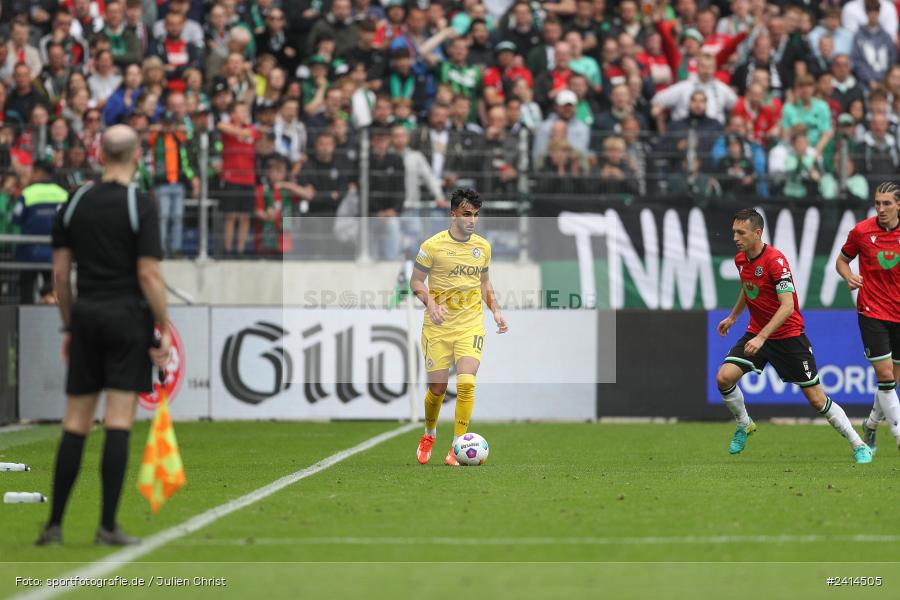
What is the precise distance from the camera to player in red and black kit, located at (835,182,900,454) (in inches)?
549

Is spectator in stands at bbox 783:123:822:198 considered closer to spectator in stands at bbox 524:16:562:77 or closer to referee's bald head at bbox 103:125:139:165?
spectator in stands at bbox 524:16:562:77

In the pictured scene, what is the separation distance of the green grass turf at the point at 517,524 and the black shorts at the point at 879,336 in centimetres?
100

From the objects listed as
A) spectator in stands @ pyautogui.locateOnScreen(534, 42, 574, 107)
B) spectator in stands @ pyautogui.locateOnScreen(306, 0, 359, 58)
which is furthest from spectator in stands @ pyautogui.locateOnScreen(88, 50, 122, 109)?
spectator in stands @ pyautogui.locateOnScreen(534, 42, 574, 107)

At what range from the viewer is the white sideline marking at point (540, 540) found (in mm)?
8266

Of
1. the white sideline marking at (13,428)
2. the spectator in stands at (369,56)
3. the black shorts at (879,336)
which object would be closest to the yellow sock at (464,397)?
the black shorts at (879,336)

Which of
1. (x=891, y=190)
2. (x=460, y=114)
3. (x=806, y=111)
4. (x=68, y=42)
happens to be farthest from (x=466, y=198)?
(x=68, y=42)

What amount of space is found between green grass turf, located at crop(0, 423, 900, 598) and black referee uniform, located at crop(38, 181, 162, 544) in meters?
0.39

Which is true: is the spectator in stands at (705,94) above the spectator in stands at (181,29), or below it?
below

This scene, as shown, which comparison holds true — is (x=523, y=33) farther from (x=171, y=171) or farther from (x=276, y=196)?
(x=171, y=171)

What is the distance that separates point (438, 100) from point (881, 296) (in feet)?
31.6

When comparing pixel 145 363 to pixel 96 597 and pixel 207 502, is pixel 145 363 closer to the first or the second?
pixel 96 597

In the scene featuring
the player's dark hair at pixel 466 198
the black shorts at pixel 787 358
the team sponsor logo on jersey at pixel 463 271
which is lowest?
the black shorts at pixel 787 358

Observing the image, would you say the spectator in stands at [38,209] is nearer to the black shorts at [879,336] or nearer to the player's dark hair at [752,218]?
the player's dark hair at [752,218]

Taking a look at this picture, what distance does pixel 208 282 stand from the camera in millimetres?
21766
